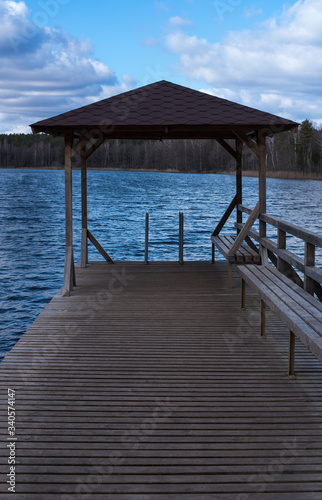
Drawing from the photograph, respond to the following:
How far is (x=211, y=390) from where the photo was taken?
4496mm

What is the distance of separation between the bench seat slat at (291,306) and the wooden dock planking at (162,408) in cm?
57

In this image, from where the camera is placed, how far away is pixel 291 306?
4781 millimetres

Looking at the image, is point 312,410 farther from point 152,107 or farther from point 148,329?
point 152,107

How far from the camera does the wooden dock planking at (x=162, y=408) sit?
3217 mm

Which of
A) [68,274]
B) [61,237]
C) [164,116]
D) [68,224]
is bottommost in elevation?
[61,237]

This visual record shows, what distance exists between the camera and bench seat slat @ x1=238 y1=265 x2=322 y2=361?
4.00 meters

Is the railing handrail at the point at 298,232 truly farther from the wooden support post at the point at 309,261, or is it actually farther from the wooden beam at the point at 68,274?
the wooden beam at the point at 68,274

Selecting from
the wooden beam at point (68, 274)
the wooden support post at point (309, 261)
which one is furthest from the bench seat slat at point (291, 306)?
the wooden beam at point (68, 274)

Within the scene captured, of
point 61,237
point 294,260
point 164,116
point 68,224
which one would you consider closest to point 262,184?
point 164,116

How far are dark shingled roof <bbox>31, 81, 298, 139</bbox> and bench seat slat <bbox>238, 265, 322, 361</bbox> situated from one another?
256cm

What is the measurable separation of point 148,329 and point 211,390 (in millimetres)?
1865

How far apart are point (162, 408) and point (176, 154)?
102 meters

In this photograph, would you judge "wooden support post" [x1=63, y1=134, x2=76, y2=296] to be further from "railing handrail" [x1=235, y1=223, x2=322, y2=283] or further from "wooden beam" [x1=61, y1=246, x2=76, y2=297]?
"railing handrail" [x1=235, y1=223, x2=322, y2=283]

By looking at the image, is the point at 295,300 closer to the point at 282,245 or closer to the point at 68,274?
the point at 282,245
